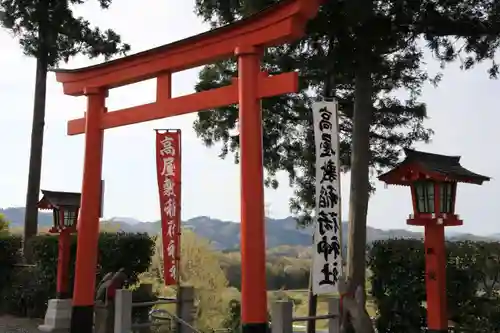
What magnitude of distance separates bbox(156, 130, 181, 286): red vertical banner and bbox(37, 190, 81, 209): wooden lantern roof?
10.7ft

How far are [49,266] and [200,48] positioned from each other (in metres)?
7.29

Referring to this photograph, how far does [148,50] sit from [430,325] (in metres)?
5.69

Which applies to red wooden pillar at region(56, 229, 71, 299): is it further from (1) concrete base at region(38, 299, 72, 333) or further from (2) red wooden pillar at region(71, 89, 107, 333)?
(2) red wooden pillar at region(71, 89, 107, 333)

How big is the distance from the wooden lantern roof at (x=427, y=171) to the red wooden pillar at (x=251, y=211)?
163 centimetres

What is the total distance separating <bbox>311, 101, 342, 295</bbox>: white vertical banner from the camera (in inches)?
243

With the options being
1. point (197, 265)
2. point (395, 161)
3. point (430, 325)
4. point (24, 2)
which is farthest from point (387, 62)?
point (197, 265)

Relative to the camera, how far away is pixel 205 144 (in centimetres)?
1266

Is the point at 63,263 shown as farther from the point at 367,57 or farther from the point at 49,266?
the point at 367,57

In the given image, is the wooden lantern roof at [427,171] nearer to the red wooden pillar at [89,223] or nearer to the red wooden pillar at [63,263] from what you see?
A: the red wooden pillar at [89,223]

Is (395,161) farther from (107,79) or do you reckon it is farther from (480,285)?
(107,79)

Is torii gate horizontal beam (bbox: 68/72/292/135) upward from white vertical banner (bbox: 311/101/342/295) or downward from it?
upward

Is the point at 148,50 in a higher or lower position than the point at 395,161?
higher

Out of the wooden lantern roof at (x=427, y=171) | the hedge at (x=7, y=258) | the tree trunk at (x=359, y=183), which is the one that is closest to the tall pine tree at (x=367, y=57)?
the tree trunk at (x=359, y=183)

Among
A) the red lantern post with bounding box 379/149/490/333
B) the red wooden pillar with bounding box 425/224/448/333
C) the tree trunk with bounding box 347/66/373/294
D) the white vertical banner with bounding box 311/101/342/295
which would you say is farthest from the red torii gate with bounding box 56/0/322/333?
the tree trunk with bounding box 347/66/373/294
